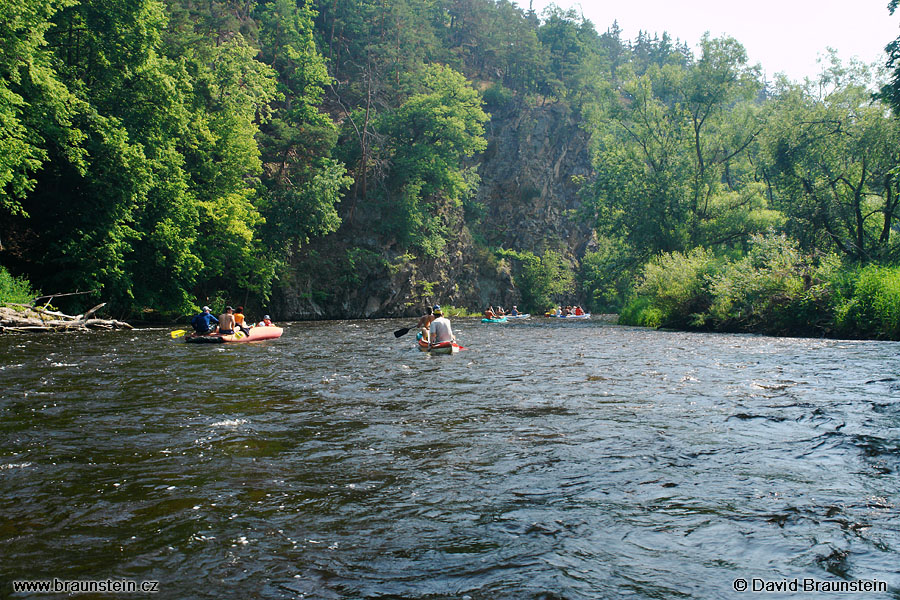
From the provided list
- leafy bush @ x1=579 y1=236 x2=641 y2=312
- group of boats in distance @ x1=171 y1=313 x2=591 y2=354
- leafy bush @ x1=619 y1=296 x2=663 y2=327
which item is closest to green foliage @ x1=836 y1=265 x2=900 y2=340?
leafy bush @ x1=619 y1=296 x2=663 y2=327

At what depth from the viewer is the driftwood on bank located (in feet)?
68.8

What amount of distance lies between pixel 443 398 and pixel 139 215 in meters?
24.3

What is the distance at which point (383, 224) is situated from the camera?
4688 cm

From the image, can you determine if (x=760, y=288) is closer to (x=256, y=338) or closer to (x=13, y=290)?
(x=256, y=338)

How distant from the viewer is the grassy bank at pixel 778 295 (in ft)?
67.7

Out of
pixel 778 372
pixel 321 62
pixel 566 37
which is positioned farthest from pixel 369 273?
pixel 566 37

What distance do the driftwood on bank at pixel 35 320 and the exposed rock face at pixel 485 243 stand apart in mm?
15475

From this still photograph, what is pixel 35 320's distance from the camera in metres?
21.9

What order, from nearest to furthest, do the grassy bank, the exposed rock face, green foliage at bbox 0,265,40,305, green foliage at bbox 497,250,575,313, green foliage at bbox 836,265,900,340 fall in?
green foliage at bbox 836,265,900,340
the grassy bank
green foliage at bbox 0,265,40,305
the exposed rock face
green foliage at bbox 497,250,575,313

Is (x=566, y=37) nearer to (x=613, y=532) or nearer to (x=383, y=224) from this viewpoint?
(x=383, y=224)

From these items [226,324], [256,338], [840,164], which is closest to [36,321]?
[226,324]

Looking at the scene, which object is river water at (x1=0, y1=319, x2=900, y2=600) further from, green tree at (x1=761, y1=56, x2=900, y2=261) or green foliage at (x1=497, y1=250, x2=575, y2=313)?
green foliage at (x1=497, y1=250, x2=575, y2=313)

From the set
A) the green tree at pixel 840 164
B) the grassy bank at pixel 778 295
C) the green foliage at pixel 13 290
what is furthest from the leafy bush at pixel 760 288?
the green foliage at pixel 13 290

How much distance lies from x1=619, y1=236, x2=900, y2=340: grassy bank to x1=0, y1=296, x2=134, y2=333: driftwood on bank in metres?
26.3
